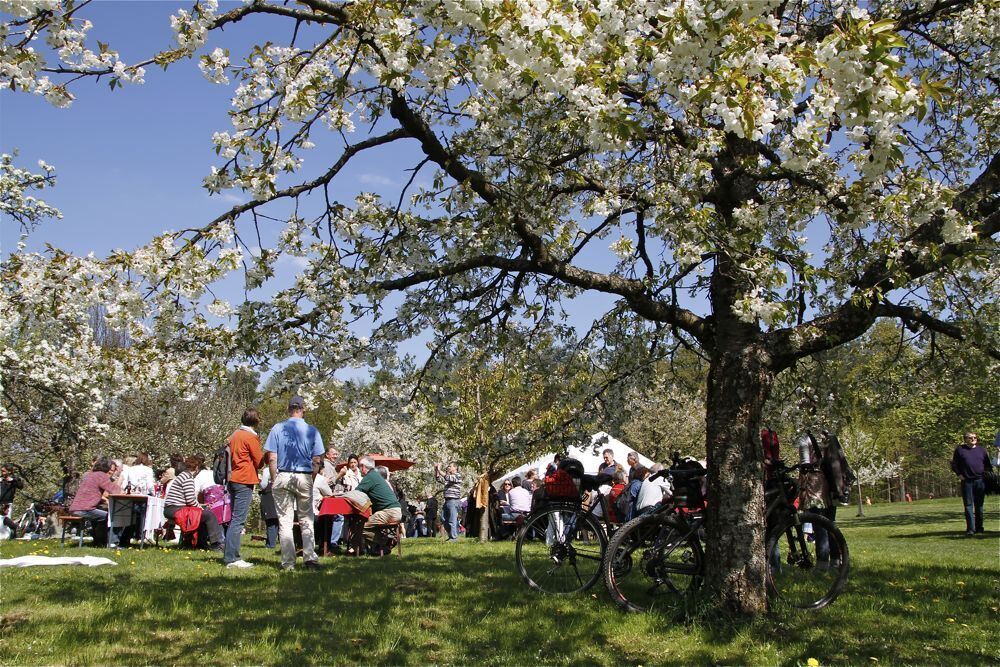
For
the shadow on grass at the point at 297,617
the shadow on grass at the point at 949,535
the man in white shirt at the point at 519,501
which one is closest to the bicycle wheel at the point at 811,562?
the shadow on grass at the point at 297,617

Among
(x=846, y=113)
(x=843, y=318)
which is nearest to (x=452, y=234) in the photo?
(x=843, y=318)

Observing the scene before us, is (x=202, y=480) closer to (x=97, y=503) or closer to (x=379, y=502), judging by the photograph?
(x=97, y=503)

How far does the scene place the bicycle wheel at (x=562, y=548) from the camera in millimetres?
6816

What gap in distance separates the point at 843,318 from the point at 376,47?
3954 millimetres

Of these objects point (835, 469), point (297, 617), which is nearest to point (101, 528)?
point (297, 617)

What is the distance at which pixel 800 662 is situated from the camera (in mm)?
4664

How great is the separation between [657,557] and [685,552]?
0.77 feet

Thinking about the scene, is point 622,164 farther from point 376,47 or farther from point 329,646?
point 329,646

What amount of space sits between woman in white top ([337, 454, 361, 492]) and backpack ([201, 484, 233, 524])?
193 centimetres

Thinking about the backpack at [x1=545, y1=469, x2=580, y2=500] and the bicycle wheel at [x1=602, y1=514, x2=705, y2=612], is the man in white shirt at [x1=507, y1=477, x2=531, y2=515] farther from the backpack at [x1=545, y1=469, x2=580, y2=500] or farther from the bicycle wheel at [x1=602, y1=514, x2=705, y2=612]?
the bicycle wheel at [x1=602, y1=514, x2=705, y2=612]

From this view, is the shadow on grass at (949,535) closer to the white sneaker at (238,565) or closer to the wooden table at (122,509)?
the white sneaker at (238,565)

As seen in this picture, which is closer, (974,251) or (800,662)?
(800,662)

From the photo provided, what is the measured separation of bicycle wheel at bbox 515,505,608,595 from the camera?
682 centimetres

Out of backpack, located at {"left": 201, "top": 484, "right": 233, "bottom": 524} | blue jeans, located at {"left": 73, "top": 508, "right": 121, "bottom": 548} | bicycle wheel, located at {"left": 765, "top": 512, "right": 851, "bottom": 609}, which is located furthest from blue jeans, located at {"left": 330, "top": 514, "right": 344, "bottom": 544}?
bicycle wheel, located at {"left": 765, "top": 512, "right": 851, "bottom": 609}
